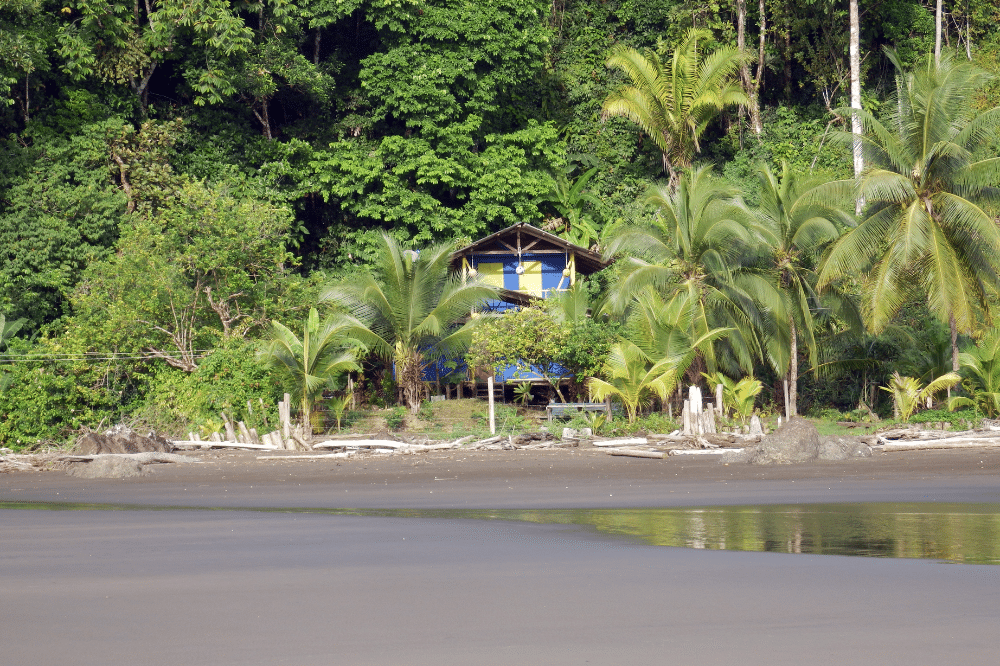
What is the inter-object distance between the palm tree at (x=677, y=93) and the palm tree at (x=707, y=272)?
24.1 ft

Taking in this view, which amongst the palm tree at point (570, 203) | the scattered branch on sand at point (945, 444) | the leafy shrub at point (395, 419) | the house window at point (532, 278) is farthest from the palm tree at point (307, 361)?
the scattered branch on sand at point (945, 444)

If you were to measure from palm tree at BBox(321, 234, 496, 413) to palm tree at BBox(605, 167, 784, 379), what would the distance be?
337cm

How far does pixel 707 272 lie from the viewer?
19.8 m

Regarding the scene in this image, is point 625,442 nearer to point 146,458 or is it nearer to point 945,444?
point 945,444

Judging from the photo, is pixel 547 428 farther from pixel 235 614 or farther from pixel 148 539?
pixel 235 614

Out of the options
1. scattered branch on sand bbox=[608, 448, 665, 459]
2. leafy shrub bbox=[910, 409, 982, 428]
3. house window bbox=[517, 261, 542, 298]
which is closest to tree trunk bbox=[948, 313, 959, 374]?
leafy shrub bbox=[910, 409, 982, 428]

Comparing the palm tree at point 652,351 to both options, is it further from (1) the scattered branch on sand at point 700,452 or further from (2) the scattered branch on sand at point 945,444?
(2) the scattered branch on sand at point 945,444

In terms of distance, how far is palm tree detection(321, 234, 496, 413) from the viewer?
2073 cm

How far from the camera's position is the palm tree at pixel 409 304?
2073 centimetres

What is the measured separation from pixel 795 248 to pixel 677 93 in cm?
840

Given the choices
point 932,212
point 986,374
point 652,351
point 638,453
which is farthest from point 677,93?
point 638,453

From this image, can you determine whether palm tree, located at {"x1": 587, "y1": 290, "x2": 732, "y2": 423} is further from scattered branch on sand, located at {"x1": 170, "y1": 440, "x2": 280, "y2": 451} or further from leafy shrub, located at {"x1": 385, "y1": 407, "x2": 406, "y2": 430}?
scattered branch on sand, located at {"x1": 170, "y1": 440, "x2": 280, "y2": 451}

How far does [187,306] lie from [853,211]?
46.7ft

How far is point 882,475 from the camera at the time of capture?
42.9 ft
